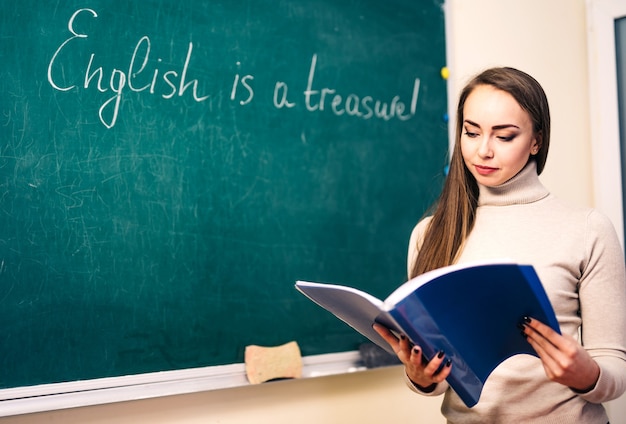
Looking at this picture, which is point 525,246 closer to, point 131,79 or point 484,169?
point 484,169

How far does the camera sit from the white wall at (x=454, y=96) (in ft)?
5.75

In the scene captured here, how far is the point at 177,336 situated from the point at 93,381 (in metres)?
0.23

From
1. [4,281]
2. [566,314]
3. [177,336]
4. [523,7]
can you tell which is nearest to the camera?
[566,314]

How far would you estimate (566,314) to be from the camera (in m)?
1.25

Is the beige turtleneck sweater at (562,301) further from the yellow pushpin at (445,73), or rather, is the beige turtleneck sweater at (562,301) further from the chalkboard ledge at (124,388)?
the yellow pushpin at (445,73)

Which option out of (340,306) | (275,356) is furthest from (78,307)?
(340,306)

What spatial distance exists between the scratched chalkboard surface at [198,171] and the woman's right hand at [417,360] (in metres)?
0.79

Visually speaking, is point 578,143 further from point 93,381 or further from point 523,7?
point 93,381

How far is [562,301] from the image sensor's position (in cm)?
123

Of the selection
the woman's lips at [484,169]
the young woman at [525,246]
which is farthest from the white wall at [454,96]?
the woman's lips at [484,169]

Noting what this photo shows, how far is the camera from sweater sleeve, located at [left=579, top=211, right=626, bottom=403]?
46.3 inches

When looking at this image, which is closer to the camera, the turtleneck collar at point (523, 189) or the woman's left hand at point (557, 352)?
the woman's left hand at point (557, 352)

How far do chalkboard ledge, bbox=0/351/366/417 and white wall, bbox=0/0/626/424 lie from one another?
0.04 m

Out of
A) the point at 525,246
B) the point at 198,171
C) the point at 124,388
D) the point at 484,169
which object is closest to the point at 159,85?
the point at 198,171
